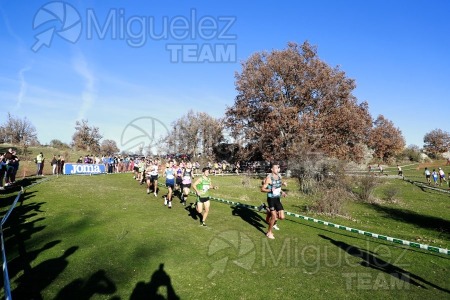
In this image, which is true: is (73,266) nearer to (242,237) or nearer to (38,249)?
(38,249)

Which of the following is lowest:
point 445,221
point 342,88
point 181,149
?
point 445,221

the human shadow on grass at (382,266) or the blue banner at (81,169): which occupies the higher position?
the blue banner at (81,169)

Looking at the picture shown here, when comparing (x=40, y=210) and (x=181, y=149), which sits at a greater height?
(x=181, y=149)

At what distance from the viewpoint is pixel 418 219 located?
18.4 meters

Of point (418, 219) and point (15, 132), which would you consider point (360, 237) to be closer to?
point (418, 219)

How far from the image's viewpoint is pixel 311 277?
7.30 m

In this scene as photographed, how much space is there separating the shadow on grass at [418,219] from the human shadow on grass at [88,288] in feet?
47.9

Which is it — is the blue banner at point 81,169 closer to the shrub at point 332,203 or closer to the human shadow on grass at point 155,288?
the shrub at point 332,203

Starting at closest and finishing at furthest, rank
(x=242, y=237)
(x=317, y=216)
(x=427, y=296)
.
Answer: (x=427, y=296), (x=242, y=237), (x=317, y=216)

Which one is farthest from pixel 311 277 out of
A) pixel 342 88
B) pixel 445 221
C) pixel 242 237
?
pixel 342 88

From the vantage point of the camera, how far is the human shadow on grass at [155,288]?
20.2 ft

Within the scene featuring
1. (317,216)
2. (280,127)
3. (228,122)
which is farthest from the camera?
(228,122)

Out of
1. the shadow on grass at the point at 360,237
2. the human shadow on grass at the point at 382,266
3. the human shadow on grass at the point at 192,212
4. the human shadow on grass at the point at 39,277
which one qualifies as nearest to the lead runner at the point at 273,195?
the human shadow on grass at the point at 382,266

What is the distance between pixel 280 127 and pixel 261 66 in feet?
31.5
